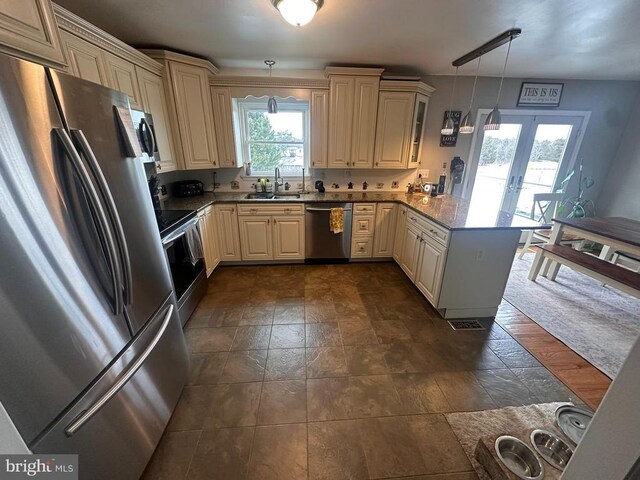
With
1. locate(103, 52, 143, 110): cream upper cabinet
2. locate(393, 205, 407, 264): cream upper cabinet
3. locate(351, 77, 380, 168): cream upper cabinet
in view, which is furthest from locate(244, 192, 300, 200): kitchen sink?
locate(103, 52, 143, 110): cream upper cabinet

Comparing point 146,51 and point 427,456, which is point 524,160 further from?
point 146,51

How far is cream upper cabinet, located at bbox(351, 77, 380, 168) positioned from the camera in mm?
3191

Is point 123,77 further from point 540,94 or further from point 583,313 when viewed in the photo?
point 540,94

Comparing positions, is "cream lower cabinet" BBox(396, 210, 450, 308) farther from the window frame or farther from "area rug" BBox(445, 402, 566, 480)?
the window frame

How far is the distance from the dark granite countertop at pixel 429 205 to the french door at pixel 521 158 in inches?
45.8

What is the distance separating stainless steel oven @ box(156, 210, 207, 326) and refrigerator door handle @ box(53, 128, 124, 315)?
1.12 m

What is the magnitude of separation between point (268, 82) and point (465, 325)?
3.52 meters

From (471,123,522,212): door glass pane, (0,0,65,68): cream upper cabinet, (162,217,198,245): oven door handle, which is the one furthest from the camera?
(471,123,522,212): door glass pane

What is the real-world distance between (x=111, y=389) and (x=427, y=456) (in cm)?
157

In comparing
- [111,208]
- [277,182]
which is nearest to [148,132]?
[111,208]

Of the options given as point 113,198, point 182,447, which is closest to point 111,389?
point 182,447

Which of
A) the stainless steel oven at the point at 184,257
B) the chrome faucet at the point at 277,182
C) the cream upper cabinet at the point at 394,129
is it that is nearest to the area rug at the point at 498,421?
the stainless steel oven at the point at 184,257

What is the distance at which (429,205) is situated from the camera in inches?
118

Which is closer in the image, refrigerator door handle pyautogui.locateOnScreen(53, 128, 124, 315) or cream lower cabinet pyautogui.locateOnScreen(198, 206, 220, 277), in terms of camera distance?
refrigerator door handle pyautogui.locateOnScreen(53, 128, 124, 315)
